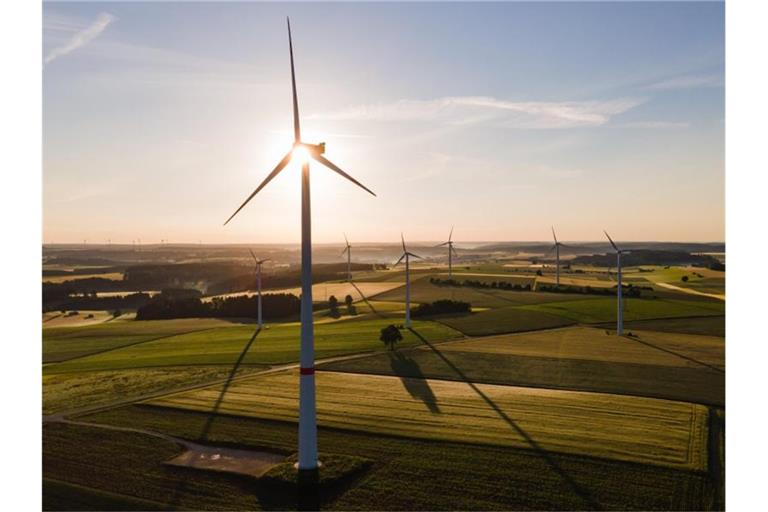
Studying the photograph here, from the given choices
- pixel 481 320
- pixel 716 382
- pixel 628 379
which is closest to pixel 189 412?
pixel 628 379

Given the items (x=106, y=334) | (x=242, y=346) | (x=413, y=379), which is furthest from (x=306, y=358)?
(x=106, y=334)

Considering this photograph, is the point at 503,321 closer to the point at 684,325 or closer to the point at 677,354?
the point at 684,325

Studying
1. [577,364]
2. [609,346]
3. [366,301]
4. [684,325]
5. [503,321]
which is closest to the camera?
[577,364]

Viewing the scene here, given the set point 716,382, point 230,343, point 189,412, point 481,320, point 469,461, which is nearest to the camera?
point 469,461

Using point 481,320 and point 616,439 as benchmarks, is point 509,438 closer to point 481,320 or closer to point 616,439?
point 616,439

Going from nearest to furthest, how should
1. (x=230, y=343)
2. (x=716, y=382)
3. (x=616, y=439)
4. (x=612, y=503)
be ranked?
(x=612, y=503) → (x=616, y=439) → (x=716, y=382) → (x=230, y=343)

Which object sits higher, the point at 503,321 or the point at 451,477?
the point at 503,321
